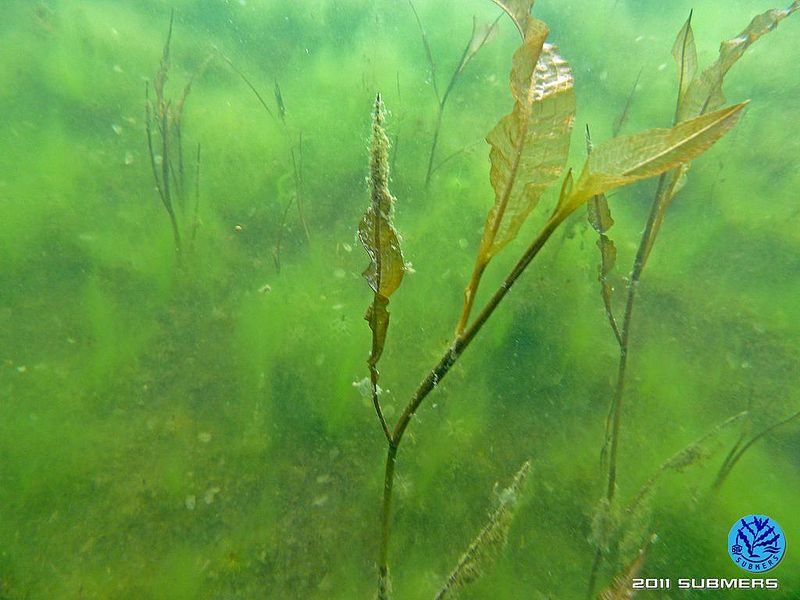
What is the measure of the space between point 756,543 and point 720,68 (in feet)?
5.92

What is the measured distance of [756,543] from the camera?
5.83ft

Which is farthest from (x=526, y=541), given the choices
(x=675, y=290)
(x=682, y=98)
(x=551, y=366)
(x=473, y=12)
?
(x=473, y=12)

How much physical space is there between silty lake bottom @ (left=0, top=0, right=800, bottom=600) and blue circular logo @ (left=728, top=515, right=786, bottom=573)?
1.5 inches

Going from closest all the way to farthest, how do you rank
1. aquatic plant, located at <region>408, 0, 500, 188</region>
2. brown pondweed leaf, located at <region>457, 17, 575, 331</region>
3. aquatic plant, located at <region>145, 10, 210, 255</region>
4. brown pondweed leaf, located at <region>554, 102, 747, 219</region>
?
brown pondweed leaf, located at <region>554, 102, 747, 219</region>, brown pondweed leaf, located at <region>457, 17, 575, 331</region>, aquatic plant, located at <region>145, 10, 210, 255</region>, aquatic plant, located at <region>408, 0, 500, 188</region>

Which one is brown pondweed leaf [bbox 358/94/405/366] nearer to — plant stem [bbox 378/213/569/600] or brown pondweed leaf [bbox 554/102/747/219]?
plant stem [bbox 378/213/569/600]

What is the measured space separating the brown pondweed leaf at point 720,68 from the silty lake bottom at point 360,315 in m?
0.01

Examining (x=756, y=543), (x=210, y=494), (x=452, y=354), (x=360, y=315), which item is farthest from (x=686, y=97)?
(x=210, y=494)

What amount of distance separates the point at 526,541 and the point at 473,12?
2.95m

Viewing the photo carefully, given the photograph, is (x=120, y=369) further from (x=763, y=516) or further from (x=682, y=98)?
(x=763, y=516)

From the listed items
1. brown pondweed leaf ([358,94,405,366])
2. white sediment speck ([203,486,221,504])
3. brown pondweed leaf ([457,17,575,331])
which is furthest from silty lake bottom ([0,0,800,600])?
brown pondweed leaf ([457,17,575,331])

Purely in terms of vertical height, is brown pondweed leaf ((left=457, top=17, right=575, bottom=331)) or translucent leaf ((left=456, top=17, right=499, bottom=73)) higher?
translucent leaf ((left=456, top=17, right=499, bottom=73))

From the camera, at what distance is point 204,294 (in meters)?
2.11

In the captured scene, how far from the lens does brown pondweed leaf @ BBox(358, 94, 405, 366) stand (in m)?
0.73

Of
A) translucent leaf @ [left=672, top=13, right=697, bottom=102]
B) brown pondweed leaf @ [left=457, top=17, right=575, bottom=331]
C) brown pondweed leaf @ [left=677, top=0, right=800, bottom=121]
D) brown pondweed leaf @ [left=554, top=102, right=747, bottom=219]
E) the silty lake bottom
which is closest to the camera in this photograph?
brown pondweed leaf @ [left=554, top=102, right=747, bottom=219]
